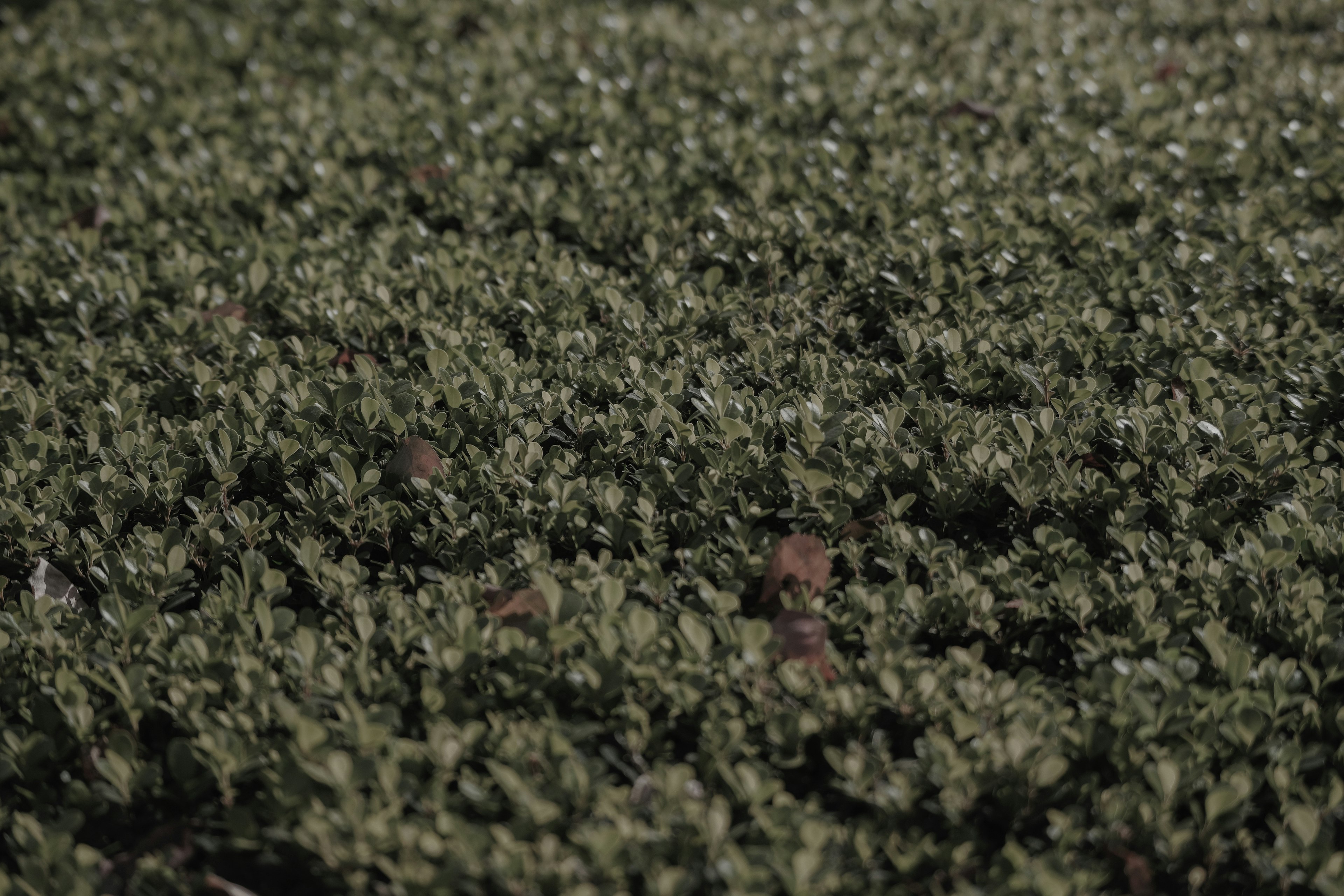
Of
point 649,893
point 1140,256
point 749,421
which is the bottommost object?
point 649,893

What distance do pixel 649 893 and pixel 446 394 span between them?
1414 millimetres

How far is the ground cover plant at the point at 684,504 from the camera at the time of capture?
5.95ft

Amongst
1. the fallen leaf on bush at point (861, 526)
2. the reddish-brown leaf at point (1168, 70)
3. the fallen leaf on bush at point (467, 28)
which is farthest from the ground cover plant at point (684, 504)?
the fallen leaf on bush at point (467, 28)

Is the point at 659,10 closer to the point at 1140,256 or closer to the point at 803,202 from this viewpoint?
the point at 803,202

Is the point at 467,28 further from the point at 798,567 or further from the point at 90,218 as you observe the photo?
the point at 798,567

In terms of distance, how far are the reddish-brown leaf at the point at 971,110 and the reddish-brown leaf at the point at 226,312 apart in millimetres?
2812

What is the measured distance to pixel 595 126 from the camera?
4.45 metres

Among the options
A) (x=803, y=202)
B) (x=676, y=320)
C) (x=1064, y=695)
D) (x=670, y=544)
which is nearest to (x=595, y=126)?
(x=803, y=202)

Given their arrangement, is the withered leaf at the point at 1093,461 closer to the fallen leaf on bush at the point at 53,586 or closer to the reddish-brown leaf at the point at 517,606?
the reddish-brown leaf at the point at 517,606

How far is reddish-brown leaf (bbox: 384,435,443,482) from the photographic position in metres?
2.58

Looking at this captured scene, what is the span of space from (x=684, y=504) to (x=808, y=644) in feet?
1.76

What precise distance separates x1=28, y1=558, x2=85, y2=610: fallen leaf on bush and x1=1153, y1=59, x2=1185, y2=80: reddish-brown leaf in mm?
4709

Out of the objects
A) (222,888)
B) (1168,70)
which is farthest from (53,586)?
(1168,70)

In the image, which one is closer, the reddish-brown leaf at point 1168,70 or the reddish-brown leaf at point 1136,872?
the reddish-brown leaf at point 1136,872
